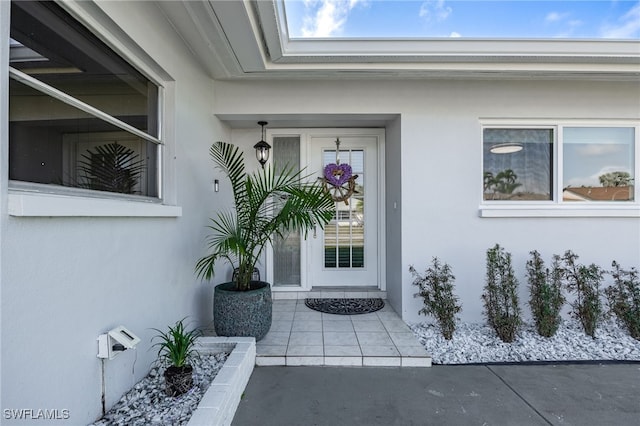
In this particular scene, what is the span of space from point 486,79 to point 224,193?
3.50 meters

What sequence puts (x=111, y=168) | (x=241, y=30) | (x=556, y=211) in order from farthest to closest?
(x=556, y=211) → (x=241, y=30) → (x=111, y=168)

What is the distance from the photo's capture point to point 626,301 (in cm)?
315

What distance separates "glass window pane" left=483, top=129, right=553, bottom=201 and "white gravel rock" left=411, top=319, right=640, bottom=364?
61.4 inches

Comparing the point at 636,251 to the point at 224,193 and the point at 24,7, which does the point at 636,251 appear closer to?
the point at 224,193

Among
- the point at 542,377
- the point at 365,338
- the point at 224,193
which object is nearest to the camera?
the point at 542,377

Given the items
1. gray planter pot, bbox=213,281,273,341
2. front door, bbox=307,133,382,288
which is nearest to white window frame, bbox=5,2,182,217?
gray planter pot, bbox=213,281,273,341

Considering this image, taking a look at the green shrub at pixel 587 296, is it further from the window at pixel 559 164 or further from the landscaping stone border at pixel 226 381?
the landscaping stone border at pixel 226 381

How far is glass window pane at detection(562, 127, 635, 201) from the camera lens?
3645mm

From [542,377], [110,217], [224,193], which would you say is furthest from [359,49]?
[542,377]

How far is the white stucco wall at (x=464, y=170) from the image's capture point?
3.51 meters

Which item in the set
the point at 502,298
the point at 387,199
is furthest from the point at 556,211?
the point at 387,199

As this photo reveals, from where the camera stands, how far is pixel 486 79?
3.41 meters

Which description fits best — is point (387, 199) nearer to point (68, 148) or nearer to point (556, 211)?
point (556, 211)

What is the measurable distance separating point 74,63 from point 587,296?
4.78m
